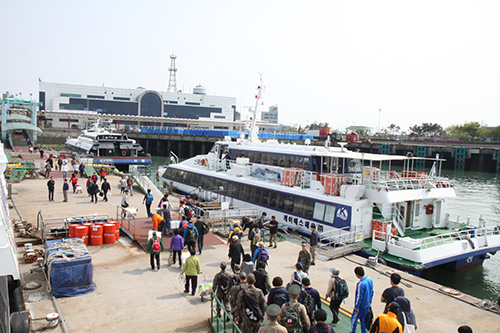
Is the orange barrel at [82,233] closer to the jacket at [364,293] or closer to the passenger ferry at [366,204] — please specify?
the passenger ferry at [366,204]

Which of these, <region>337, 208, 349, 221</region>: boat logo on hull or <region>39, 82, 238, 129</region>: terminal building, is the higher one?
<region>39, 82, 238, 129</region>: terminal building

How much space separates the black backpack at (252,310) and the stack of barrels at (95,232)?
8204 millimetres

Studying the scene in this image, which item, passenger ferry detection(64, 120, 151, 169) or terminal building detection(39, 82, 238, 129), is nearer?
passenger ferry detection(64, 120, 151, 169)

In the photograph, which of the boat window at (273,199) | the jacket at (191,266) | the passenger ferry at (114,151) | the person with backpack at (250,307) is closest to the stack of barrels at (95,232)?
the jacket at (191,266)

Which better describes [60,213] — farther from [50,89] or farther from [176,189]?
[50,89]

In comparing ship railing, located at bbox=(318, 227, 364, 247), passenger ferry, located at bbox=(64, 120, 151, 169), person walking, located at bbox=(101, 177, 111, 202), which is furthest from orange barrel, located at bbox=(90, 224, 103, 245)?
passenger ferry, located at bbox=(64, 120, 151, 169)

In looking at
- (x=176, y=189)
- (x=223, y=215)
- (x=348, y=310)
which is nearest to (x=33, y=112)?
(x=176, y=189)

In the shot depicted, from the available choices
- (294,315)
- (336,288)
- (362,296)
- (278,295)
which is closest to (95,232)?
(278,295)

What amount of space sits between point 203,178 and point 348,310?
621 inches

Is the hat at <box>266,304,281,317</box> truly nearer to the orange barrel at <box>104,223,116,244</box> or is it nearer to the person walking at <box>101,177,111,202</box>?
the orange barrel at <box>104,223,116,244</box>

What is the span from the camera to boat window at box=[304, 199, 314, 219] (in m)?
16.1

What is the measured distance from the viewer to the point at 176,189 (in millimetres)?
27219

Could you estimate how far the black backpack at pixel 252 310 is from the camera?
6.59m

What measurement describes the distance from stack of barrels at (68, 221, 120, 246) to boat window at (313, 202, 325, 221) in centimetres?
774
